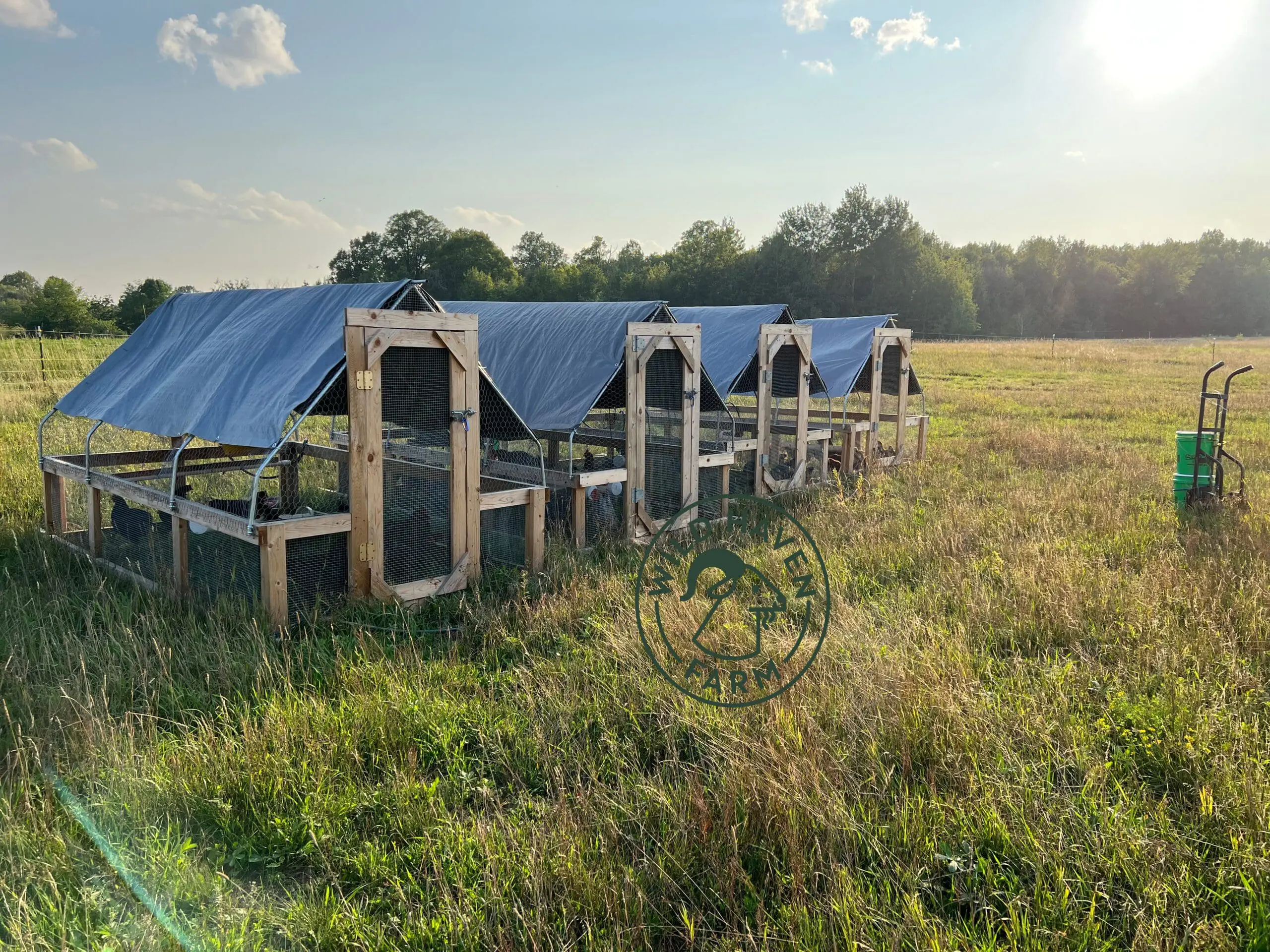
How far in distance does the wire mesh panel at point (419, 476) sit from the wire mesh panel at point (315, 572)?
0.96 feet

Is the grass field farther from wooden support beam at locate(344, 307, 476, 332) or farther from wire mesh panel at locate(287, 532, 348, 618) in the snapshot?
wooden support beam at locate(344, 307, 476, 332)

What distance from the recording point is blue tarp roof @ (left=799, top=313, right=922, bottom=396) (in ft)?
39.4

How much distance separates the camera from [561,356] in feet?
29.0

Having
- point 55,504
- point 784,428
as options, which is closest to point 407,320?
point 55,504

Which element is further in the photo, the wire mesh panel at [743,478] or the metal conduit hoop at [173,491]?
the wire mesh panel at [743,478]

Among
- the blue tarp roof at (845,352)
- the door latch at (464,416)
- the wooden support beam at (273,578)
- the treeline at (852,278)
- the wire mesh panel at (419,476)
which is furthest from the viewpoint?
the treeline at (852,278)

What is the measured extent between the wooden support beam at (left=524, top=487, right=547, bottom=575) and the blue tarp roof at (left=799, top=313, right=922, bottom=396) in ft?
19.7

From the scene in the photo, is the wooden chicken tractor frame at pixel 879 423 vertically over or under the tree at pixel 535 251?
under

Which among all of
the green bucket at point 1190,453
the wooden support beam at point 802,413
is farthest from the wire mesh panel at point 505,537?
the green bucket at point 1190,453

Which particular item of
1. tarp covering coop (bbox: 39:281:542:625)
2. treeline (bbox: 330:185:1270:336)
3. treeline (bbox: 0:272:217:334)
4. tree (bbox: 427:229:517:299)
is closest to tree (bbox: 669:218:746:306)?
treeline (bbox: 330:185:1270:336)

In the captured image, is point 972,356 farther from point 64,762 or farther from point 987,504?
point 64,762

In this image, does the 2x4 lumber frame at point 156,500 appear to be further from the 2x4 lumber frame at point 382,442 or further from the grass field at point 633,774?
the 2x4 lumber frame at point 382,442

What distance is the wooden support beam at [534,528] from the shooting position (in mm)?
6766

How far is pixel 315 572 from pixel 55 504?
3855 millimetres
